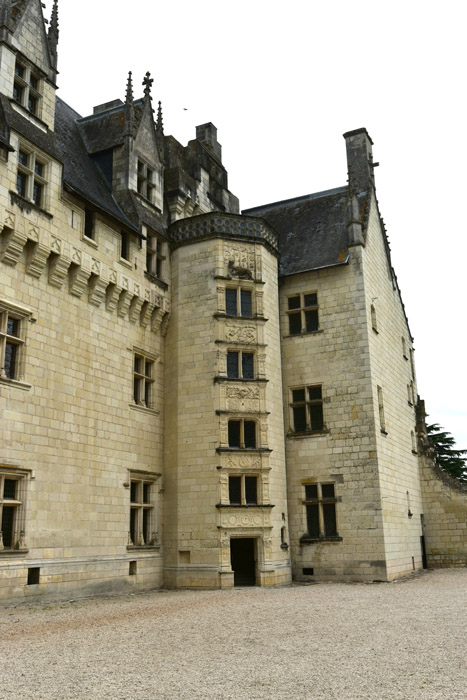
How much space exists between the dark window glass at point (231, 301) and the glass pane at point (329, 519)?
7061mm

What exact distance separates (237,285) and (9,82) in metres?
8.96

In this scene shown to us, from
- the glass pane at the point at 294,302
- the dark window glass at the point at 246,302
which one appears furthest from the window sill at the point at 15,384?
the glass pane at the point at 294,302

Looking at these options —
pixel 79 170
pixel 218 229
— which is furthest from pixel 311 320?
pixel 79 170

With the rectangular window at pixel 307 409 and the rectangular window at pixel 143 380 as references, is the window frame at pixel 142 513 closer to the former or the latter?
the rectangular window at pixel 143 380

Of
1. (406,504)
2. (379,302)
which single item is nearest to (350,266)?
(379,302)

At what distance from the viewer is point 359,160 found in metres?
26.9

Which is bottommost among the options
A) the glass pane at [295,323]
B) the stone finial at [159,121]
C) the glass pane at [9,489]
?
the glass pane at [9,489]

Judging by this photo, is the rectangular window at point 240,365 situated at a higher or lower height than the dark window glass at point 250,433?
higher

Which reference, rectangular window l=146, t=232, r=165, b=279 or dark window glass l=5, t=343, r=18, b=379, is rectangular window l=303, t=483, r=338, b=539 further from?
dark window glass l=5, t=343, r=18, b=379

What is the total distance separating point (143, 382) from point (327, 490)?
7.09 metres

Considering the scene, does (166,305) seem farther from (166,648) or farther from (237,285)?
(166,648)

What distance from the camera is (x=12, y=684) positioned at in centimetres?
729

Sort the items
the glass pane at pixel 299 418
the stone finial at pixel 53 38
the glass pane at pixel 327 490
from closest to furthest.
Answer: the stone finial at pixel 53 38 < the glass pane at pixel 327 490 < the glass pane at pixel 299 418

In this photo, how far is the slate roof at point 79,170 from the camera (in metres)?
18.8
